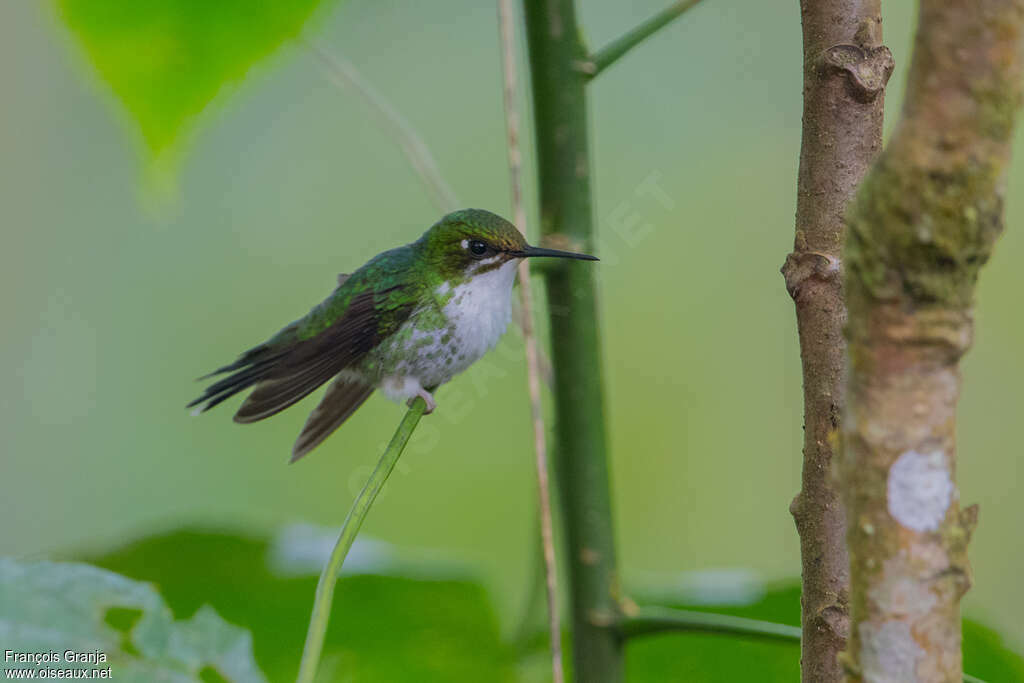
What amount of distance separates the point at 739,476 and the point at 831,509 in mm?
3505

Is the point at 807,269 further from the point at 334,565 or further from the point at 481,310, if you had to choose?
the point at 481,310

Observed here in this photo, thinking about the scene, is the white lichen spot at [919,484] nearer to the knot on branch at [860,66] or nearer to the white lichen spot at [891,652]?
the white lichen spot at [891,652]

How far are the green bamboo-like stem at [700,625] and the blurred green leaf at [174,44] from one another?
95cm

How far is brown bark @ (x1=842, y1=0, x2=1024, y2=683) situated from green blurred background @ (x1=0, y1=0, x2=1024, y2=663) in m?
3.31

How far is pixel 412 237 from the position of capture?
3998 millimetres

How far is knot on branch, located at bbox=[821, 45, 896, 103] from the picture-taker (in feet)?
3.51

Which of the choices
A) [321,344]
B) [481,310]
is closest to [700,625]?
[481,310]

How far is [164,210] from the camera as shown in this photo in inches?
52.2

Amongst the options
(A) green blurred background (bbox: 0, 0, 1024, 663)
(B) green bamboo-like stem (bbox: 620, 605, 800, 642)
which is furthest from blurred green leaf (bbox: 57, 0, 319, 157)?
(A) green blurred background (bbox: 0, 0, 1024, 663)

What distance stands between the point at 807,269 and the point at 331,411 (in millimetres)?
910

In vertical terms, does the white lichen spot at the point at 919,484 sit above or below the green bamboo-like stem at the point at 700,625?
above

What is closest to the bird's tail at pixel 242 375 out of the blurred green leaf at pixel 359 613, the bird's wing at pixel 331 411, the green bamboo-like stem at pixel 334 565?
the bird's wing at pixel 331 411

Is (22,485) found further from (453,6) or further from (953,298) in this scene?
(953,298)

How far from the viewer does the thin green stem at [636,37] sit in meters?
1.53
